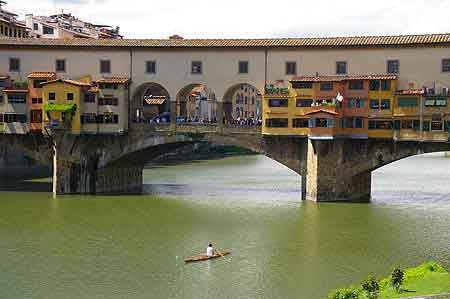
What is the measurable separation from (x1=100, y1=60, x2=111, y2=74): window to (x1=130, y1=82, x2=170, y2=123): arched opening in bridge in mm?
2877

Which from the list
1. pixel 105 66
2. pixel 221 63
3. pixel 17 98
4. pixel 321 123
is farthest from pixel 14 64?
pixel 321 123

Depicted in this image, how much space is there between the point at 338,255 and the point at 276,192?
27.6 metres

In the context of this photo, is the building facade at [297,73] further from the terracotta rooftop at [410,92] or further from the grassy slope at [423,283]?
the grassy slope at [423,283]

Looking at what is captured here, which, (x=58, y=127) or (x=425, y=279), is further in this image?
(x=58, y=127)

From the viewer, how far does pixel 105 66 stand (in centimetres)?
6397

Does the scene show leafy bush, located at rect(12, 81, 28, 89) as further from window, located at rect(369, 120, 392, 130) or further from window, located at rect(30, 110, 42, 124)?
window, located at rect(369, 120, 392, 130)

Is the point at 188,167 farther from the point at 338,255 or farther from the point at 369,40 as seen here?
the point at 338,255

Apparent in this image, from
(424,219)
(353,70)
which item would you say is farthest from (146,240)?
(353,70)

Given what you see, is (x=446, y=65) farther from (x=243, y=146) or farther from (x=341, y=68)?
(x=243, y=146)

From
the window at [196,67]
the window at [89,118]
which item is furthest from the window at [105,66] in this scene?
the window at [196,67]

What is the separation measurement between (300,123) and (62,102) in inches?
745

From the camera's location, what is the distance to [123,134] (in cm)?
6334

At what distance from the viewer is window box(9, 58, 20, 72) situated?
65.7 meters

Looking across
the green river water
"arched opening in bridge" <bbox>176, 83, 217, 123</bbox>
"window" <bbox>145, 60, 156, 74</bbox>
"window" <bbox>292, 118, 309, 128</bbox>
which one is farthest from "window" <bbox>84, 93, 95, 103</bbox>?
"window" <bbox>292, 118, 309, 128</bbox>
